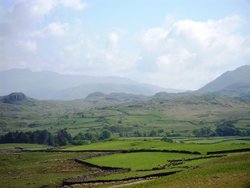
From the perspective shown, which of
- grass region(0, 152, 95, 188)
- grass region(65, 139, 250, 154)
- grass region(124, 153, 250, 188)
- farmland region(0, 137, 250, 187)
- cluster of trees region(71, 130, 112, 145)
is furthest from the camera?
cluster of trees region(71, 130, 112, 145)

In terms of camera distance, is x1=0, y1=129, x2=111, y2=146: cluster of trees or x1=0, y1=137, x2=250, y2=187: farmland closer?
x1=0, y1=137, x2=250, y2=187: farmland

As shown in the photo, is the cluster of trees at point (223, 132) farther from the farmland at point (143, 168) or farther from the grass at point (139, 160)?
the grass at point (139, 160)

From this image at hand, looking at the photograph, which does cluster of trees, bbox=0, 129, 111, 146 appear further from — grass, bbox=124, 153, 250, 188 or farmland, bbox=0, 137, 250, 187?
grass, bbox=124, 153, 250, 188

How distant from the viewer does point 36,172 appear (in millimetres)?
83062

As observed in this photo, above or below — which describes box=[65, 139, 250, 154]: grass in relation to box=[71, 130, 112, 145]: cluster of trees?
below

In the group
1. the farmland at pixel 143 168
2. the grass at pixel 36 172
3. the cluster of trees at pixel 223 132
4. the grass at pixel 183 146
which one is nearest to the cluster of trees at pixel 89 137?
the cluster of trees at pixel 223 132

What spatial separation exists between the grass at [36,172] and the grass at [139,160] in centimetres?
471

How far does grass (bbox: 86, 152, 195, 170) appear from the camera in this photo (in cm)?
6843

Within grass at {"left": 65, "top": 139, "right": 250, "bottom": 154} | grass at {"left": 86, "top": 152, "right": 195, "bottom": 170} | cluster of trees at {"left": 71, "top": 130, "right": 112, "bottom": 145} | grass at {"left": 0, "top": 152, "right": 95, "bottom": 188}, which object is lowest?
grass at {"left": 0, "top": 152, "right": 95, "bottom": 188}

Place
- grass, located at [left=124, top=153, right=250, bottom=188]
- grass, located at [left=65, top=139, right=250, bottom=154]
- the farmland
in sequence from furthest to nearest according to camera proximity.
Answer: grass, located at [left=65, top=139, right=250, bottom=154] → the farmland → grass, located at [left=124, top=153, right=250, bottom=188]

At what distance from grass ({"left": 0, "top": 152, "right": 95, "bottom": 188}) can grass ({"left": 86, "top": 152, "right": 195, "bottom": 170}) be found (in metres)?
4.71

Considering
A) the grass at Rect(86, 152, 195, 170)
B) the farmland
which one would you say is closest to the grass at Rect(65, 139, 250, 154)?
the farmland

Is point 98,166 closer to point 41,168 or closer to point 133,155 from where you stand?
point 133,155

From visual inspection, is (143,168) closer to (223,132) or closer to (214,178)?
(214,178)
